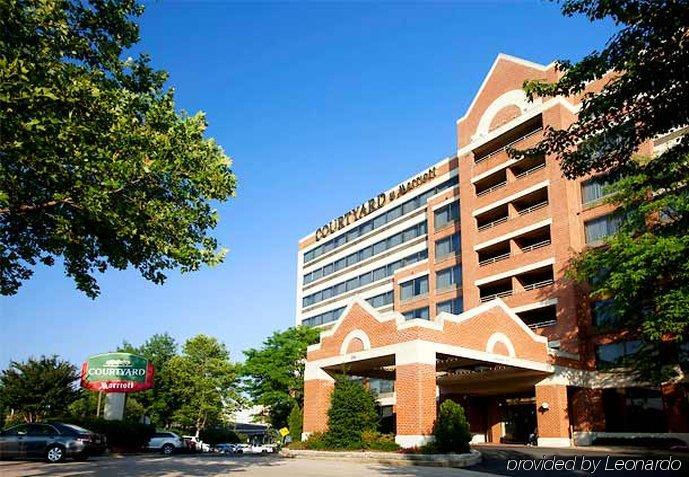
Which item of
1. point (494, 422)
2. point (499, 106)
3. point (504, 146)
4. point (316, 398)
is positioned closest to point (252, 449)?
point (316, 398)

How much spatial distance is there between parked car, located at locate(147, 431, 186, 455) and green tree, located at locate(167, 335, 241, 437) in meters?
19.2

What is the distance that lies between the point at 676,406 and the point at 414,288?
2514 centimetres

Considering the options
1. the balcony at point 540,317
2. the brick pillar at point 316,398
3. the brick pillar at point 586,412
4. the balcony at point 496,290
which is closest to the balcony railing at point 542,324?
the balcony at point 540,317

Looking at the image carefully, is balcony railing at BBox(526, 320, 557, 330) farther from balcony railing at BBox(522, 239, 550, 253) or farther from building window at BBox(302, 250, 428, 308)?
building window at BBox(302, 250, 428, 308)

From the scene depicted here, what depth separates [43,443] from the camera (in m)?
21.4

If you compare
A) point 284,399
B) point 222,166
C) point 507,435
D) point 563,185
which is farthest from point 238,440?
point 222,166

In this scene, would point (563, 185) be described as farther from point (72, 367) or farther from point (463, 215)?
point (72, 367)


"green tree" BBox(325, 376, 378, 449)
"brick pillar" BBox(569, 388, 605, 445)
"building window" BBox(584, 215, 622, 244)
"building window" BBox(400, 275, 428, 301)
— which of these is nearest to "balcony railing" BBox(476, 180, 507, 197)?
"building window" BBox(584, 215, 622, 244)

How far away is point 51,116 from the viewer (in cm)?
1035

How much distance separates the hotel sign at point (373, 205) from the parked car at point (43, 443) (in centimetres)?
4008

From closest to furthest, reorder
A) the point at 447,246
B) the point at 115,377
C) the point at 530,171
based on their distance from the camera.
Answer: the point at 115,377 < the point at 530,171 < the point at 447,246

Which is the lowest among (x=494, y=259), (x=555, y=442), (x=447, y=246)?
(x=555, y=442)

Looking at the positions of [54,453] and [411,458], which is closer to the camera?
[54,453]

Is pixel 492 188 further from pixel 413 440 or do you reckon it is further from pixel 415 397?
pixel 413 440
